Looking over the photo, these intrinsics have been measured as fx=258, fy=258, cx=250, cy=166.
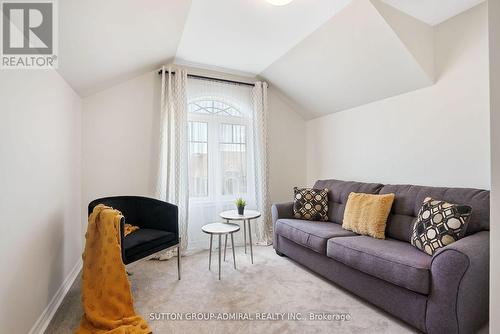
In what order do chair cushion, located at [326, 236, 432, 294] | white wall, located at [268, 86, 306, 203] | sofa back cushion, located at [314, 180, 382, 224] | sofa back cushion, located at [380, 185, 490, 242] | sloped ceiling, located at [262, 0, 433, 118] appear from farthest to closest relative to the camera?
white wall, located at [268, 86, 306, 203] → sofa back cushion, located at [314, 180, 382, 224] → sloped ceiling, located at [262, 0, 433, 118] → sofa back cushion, located at [380, 185, 490, 242] → chair cushion, located at [326, 236, 432, 294]

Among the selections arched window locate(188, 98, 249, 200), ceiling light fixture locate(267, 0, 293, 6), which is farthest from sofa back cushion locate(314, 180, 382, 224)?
ceiling light fixture locate(267, 0, 293, 6)

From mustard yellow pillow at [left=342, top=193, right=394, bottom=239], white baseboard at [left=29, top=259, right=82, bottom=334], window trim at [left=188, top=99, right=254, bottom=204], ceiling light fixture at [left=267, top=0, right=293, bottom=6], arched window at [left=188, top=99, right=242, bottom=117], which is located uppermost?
ceiling light fixture at [left=267, top=0, right=293, bottom=6]

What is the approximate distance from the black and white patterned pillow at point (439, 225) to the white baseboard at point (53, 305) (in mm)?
2819

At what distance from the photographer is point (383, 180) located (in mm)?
3131

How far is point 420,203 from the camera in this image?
7.77 feet

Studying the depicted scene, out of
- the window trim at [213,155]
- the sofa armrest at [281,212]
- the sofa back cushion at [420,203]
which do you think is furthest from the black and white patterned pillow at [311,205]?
the window trim at [213,155]

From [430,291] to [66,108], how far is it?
3.33 m

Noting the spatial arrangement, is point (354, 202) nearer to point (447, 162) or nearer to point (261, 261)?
point (447, 162)

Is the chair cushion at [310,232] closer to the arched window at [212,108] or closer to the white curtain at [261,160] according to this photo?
the white curtain at [261,160]

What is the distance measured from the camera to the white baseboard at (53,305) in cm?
177

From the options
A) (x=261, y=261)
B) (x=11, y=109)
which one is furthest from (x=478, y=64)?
(x=11, y=109)

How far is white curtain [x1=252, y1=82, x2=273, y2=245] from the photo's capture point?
389cm

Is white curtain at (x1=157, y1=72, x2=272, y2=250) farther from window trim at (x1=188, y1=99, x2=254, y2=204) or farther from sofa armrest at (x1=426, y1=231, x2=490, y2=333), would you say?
sofa armrest at (x1=426, y1=231, x2=490, y2=333)

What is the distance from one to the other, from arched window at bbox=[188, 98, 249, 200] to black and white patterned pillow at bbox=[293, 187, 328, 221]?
0.93 metres
